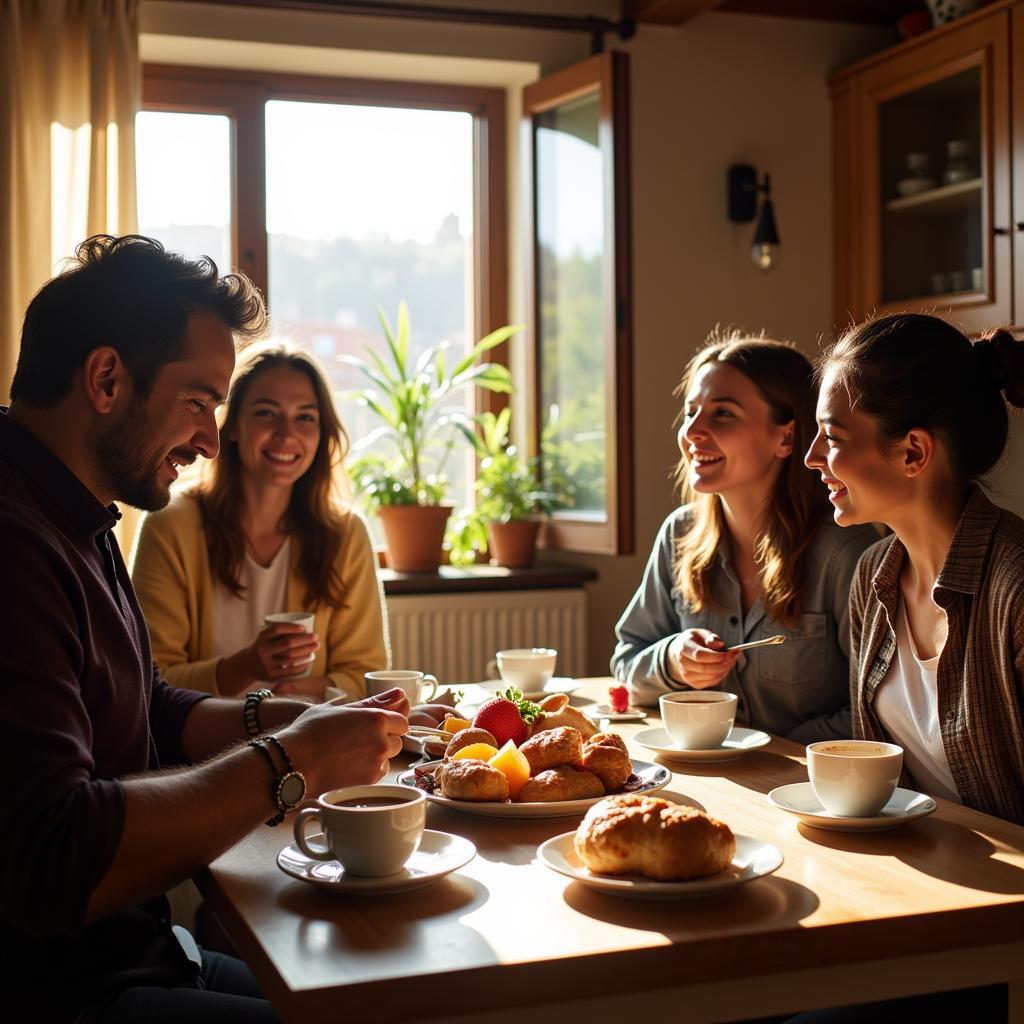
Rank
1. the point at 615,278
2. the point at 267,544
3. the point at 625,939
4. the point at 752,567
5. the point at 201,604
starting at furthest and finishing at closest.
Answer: the point at 615,278, the point at 267,544, the point at 201,604, the point at 752,567, the point at 625,939

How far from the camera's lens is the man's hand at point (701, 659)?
1982 mm

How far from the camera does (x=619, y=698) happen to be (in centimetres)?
208

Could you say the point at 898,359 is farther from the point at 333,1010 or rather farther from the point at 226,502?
the point at 226,502

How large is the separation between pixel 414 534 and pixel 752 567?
1.62m

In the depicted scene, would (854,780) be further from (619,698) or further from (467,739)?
(619,698)

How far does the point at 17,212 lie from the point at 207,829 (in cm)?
256

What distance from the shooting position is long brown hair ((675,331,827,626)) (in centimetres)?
213

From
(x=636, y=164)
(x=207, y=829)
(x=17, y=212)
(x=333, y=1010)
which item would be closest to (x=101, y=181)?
(x=17, y=212)

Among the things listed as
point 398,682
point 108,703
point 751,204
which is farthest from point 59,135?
point 108,703

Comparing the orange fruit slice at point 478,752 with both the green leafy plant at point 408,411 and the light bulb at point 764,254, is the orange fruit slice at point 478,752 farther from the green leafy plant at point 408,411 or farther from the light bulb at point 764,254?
the light bulb at point 764,254

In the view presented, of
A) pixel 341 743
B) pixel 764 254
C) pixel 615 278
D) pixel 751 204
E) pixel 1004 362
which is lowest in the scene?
pixel 341 743

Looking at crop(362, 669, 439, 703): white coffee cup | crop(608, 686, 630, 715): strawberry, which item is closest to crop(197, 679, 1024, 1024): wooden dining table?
crop(362, 669, 439, 703): white coffee cup

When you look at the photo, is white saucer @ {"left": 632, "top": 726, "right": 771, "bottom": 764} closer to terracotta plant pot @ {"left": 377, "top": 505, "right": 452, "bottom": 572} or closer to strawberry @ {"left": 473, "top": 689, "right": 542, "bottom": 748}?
strawberry @ {"left": 473, "top": 689, "right": 542, "bottom": 748}

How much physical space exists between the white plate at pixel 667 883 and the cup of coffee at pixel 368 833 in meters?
0.14
